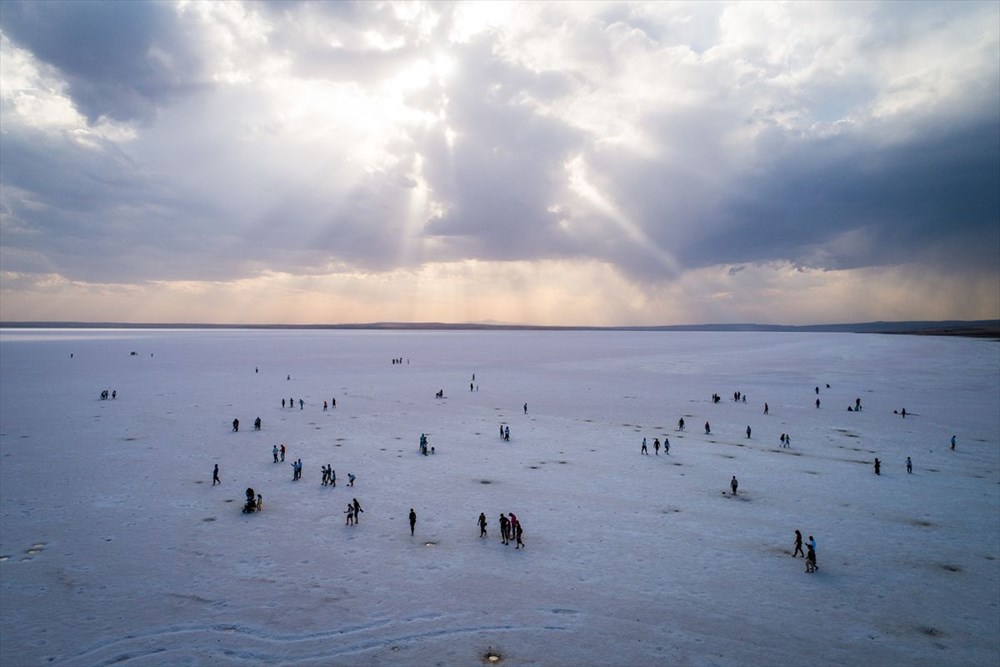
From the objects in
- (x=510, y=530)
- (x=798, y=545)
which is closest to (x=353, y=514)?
(x=510, y=530)

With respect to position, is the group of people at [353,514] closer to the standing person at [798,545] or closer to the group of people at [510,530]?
the group of people at [510,530]

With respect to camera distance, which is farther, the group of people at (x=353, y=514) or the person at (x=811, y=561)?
the group of people at (x=353, y=514)

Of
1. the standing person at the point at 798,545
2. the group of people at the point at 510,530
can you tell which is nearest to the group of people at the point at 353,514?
the group of people at the point at 510,530

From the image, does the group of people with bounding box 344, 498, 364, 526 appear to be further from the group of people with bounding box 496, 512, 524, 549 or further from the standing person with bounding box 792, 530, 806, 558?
the standing person with bounding box 792, 530, 806, 558

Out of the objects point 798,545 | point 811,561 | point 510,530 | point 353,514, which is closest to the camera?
point 811,561

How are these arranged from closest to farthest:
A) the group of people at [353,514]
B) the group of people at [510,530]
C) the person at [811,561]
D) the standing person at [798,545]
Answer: the person at [811,561], the standing person at [798,545], the group of people at [510,530], the group of people at [353,514]

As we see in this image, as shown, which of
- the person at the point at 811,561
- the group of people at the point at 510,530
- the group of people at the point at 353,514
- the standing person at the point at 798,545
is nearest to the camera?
the person at the point at 811,561

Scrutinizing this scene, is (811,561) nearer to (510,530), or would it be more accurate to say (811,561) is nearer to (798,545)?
(798,545)

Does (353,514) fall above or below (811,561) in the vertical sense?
above

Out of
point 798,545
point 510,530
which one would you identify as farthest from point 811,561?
point 510,530

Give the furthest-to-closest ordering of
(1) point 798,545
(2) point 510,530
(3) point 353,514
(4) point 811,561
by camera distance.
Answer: (3) point 353,514 < (2) point 510,530 < (1) point 798,545 < (4) point 811,561

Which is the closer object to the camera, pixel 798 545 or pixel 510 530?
pixel 798 545

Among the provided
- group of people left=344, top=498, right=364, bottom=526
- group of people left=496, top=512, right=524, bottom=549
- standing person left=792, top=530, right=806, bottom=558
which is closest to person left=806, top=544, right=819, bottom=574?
standing person left=792, top=530, right=806, bottom=558
